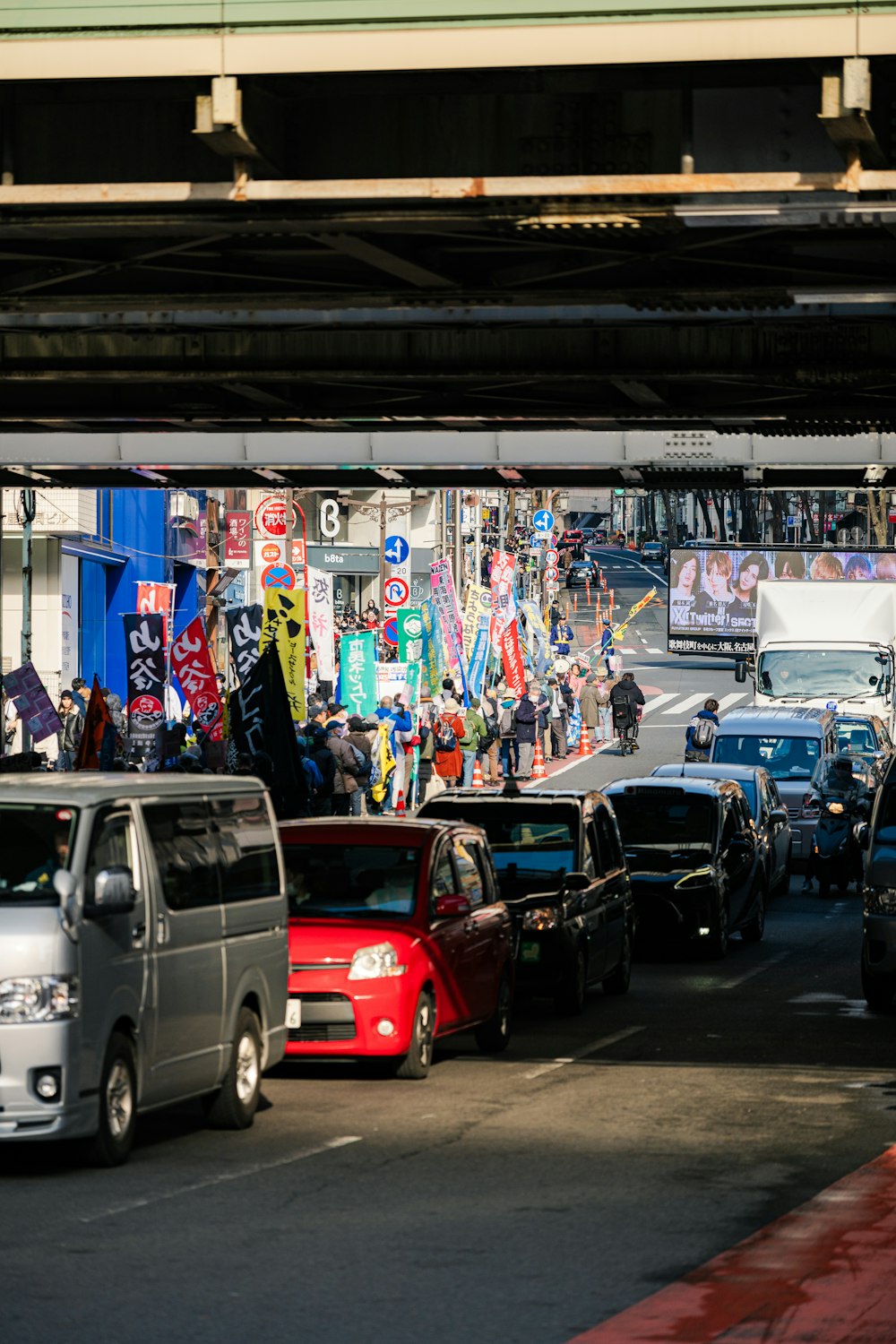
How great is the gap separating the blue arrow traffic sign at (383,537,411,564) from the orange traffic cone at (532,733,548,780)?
715 centimetres

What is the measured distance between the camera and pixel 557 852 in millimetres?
18594

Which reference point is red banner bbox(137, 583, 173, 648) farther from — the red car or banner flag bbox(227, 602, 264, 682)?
the red car

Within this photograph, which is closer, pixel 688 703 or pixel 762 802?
pixel 762 802

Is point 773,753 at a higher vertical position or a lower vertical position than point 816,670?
lower

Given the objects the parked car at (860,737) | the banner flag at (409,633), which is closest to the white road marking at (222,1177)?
the parked car at (860,737)

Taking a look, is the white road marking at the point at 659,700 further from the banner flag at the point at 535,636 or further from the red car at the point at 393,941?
the red car at the point at 393,941

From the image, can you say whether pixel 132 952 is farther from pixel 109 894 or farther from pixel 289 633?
pixel 289 633

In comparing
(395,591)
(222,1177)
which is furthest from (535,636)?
(222,1177)

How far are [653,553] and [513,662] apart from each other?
3978 inches

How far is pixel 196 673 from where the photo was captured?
34219mm

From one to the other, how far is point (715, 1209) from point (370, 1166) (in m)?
1.83

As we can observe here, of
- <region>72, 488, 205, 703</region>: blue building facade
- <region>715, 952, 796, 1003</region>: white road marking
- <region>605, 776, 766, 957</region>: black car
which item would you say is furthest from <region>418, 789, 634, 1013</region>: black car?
<region>72, 488, 205, 703</region>: blue building facade

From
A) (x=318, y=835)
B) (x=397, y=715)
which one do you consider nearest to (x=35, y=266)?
(x=318, y=835)

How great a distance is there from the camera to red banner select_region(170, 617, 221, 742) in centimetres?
3391
